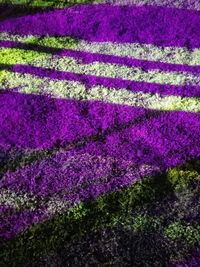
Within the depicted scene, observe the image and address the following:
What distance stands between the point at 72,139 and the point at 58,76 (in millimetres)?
1185

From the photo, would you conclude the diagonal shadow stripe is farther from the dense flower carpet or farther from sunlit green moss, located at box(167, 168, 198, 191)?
sunlit green moss, located at box(167, 168, 198, 191)

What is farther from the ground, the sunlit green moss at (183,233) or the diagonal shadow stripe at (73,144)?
the diagonal shadow stripe at (73,144)

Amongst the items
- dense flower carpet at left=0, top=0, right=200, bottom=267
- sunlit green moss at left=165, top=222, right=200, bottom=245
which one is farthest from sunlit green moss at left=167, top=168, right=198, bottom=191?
sunlit green moss at left=165, top=222, right=200, bottom=245

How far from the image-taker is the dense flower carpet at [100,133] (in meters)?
3.75

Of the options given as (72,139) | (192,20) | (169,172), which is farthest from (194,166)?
(192,20)

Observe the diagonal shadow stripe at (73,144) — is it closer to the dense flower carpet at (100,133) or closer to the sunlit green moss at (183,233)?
the dense flower carpet at (100,133)

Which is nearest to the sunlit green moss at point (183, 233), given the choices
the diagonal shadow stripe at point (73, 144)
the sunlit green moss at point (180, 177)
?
the sunlit green moss at point (180, 177)

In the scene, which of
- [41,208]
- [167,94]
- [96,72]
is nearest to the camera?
[41,208]

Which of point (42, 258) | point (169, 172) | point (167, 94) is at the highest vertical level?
point (167, 94)

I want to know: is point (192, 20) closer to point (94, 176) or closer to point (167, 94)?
point (167, 94)

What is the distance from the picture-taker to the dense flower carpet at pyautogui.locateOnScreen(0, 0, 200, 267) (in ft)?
12.3

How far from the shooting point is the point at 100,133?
4672 mm

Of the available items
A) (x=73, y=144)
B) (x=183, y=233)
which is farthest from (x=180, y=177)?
(x=73, y=144)

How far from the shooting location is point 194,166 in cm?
430
